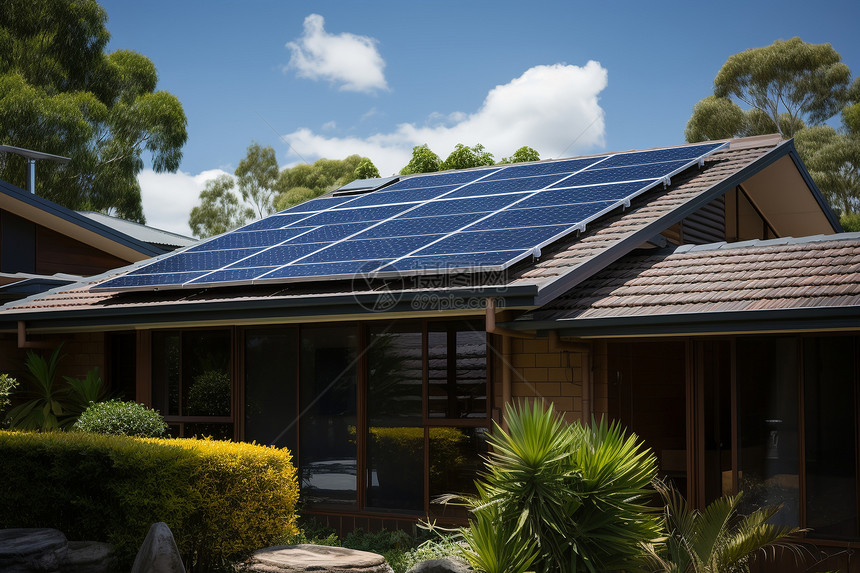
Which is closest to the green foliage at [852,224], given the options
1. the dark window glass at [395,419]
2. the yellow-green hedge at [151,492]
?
the dark window glass at [395,419]

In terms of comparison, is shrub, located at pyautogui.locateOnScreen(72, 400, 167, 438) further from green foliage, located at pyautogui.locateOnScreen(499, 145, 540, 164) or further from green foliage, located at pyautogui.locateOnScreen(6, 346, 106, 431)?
green foliage, located at pyautogui.locateOnScreen(499, 145, 540, 164)

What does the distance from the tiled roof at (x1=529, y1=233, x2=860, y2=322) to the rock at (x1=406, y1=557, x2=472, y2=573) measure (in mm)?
2708

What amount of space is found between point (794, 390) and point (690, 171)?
5.24m

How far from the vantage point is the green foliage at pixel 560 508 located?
7.07 meters

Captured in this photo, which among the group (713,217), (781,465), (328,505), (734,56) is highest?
(734,56)

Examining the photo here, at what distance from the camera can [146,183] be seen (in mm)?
40094

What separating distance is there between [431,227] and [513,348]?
2269mm

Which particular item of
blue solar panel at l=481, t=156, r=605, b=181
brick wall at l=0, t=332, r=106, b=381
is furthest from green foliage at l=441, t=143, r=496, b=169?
brick wall at l=0, t=332, r=106, b=381

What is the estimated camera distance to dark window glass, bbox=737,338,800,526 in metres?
8.66

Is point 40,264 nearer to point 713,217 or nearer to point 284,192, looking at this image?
point 713,217

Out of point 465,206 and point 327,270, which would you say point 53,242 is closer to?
point 465,206

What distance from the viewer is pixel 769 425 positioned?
881 cm

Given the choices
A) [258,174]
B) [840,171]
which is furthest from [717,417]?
[258,174]

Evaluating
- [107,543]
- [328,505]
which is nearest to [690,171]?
[328,505]
